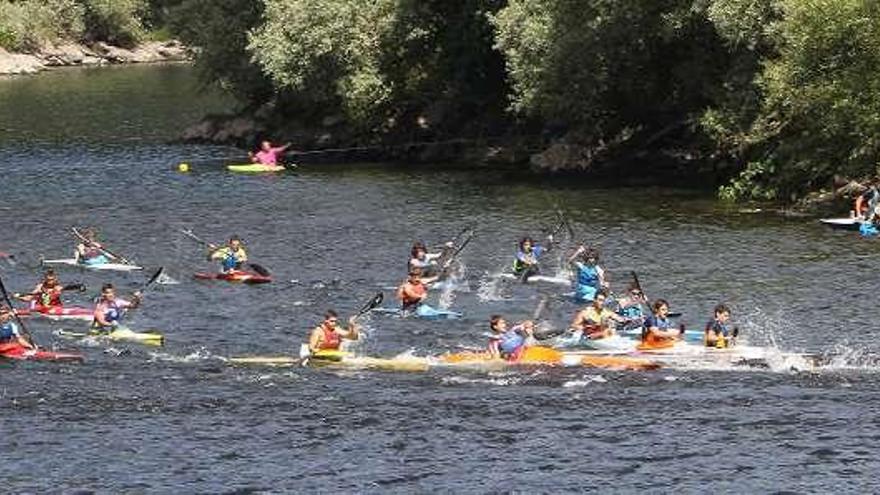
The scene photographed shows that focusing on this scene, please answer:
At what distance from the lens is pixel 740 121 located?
58.5 meters

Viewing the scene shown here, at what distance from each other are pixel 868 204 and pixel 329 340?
73.7ft

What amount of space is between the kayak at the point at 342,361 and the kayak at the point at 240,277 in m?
9.75

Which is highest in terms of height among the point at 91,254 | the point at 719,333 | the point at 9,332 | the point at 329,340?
the point at 719,333

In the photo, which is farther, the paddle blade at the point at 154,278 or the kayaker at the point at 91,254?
the kayaker at the point at 91,254

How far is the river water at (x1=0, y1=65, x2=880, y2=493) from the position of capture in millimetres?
29953

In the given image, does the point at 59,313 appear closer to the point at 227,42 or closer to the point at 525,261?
the point at 525,261

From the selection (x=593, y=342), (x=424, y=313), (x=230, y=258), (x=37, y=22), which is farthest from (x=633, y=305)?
(x=37, y=22)

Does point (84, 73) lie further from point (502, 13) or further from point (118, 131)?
point (502, 13)

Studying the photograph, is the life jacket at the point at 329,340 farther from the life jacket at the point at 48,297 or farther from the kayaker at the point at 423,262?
the life jacket at the point at 48,297

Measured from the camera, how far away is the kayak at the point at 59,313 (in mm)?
43281

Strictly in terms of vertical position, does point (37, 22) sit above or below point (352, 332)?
above

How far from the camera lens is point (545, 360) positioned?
37031 millimetres

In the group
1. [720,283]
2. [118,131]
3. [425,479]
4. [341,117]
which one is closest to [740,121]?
[720,283]

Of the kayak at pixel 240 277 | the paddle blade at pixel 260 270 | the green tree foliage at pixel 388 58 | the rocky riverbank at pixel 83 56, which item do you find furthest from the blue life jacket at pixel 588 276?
the rocky riverbank at pixel 83 56
